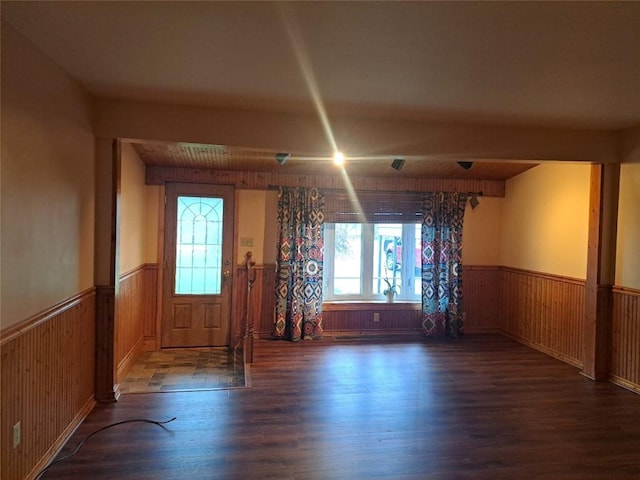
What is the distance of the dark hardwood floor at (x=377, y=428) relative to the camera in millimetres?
2377

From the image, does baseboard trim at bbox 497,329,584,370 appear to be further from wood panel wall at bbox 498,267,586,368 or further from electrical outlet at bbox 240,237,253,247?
electrical outlet at bbox 240,237,253,247

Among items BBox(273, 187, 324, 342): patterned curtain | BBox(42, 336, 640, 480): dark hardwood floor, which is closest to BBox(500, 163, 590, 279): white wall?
BBox(42, 336, 640, 480): dark hardwood floor

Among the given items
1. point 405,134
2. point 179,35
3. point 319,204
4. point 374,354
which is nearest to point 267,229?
point 319,204

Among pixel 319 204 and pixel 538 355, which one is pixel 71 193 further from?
pixel 538 355

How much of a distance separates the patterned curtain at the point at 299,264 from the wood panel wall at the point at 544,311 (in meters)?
2.55

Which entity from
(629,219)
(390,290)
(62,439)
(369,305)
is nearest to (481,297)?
(390,290)

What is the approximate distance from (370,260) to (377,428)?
295 centimetres

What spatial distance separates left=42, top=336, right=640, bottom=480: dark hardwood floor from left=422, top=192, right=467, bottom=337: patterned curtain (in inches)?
49.3

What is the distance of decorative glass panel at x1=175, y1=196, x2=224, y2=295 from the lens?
4.96 m

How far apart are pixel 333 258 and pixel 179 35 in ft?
12.5

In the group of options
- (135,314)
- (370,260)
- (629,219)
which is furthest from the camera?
(370,260)

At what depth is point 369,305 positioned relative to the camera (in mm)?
5531

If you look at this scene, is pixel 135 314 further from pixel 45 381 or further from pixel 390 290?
pixel 390 290

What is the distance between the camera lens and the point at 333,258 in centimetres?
555
